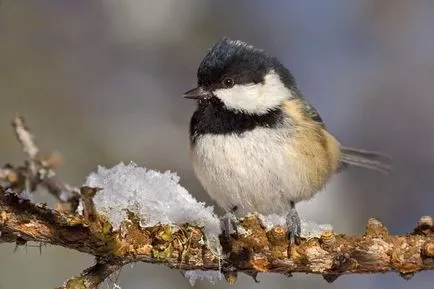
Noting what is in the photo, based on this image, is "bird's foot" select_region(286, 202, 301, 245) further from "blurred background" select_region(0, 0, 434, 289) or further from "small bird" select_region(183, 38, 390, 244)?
"blurred background" select_region(0, 0, 434, 289)

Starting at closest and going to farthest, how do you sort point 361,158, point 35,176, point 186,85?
point 35,176 < point 361,158 < point 186,85

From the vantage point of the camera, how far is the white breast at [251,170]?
1.41 m

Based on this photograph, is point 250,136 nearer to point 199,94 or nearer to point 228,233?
point 199,94

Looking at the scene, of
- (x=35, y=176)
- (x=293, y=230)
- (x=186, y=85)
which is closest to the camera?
(x=293, y=230)

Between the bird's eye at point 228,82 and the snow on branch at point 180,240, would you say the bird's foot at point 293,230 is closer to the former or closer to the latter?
the snow on branch at point 180,240

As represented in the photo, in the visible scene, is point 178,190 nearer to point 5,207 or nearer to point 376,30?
point 5,207

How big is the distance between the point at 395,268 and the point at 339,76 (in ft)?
10.9

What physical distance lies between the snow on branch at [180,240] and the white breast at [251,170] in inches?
21.8

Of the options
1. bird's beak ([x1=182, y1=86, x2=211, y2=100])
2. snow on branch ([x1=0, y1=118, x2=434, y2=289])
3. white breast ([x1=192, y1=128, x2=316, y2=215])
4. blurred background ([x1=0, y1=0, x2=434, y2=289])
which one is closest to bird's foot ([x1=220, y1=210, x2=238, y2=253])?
snow on branch ([x1=0, y1=118, x2=434, y2=289])

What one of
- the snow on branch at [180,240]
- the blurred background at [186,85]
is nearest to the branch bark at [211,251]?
the snow on branch at [180,240]

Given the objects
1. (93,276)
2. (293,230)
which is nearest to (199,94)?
(293,230)

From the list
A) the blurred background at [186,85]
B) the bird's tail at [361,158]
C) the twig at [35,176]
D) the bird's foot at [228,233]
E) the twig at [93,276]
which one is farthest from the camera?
the blurred background at [186,85]

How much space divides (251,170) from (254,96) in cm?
19

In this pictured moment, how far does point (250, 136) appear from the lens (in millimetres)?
1418
